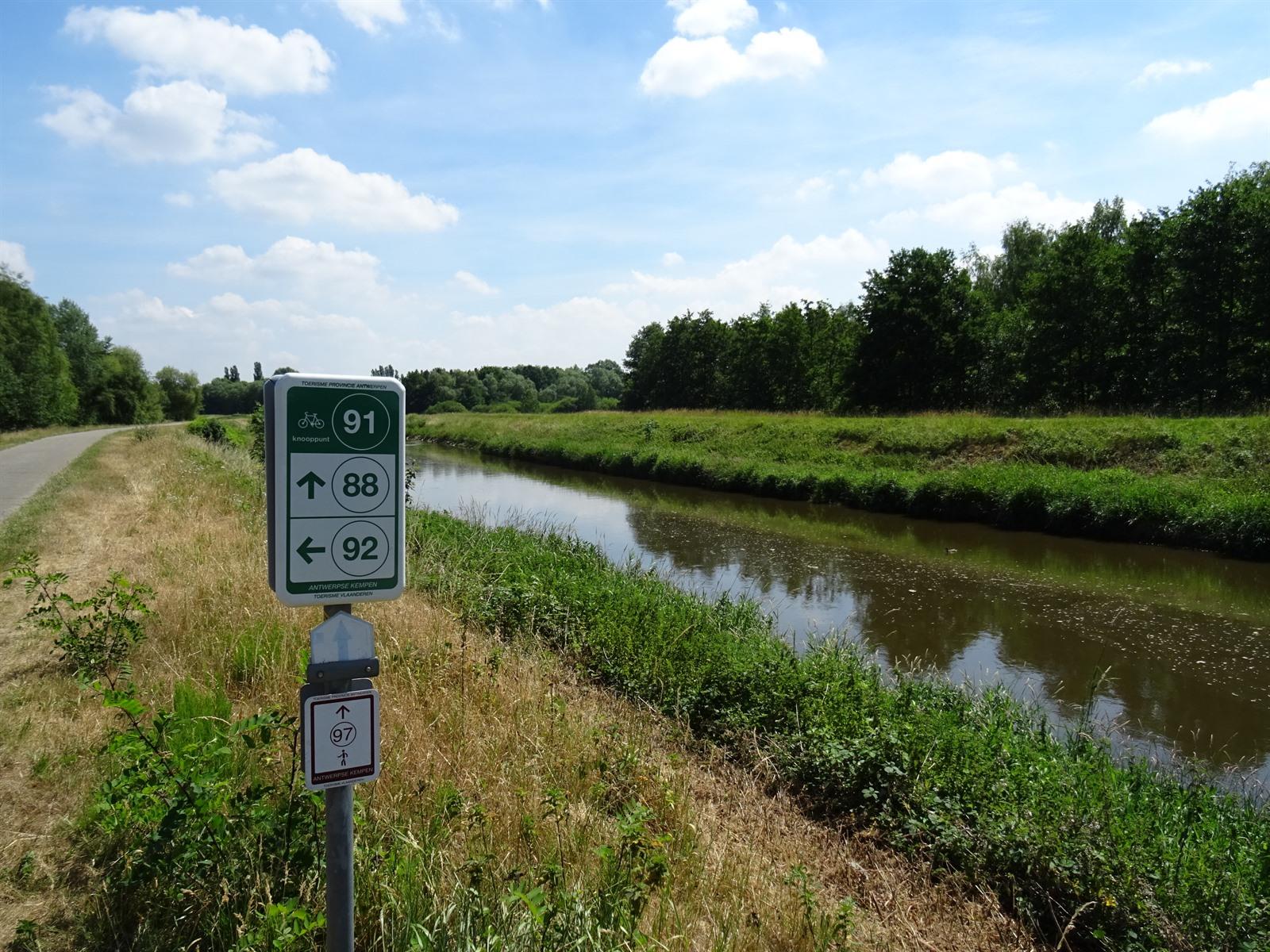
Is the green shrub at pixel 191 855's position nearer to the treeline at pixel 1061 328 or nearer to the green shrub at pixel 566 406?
the treeline at pixel 1061 328

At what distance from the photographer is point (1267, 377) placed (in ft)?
69.3

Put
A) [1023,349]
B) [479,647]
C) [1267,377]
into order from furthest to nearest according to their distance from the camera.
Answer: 1. [1023,349]
2. [1267,377]
3. [479,647]

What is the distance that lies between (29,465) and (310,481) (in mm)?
19795

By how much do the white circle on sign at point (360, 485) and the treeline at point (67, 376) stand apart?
A: 139ft

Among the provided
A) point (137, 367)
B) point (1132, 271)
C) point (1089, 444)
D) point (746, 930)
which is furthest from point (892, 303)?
point (137, 367)

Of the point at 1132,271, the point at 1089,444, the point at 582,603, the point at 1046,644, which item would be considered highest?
the point at 1132,271

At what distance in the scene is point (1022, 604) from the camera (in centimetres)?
1049

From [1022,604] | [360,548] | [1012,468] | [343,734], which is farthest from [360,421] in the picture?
[1012,468]

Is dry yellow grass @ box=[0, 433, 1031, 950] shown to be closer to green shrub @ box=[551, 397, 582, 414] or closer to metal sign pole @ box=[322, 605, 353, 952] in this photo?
metal sign pole @ box=[322, 605, 353, 952]

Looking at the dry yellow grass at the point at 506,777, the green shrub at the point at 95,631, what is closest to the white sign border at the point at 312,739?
the dry yellow grass at the point at 506,777

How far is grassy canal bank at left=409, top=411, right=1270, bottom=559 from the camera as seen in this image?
45.6 ft

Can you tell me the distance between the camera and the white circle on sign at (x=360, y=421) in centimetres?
166

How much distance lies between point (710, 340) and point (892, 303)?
18.5 m

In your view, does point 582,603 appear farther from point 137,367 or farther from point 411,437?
point 137,367
